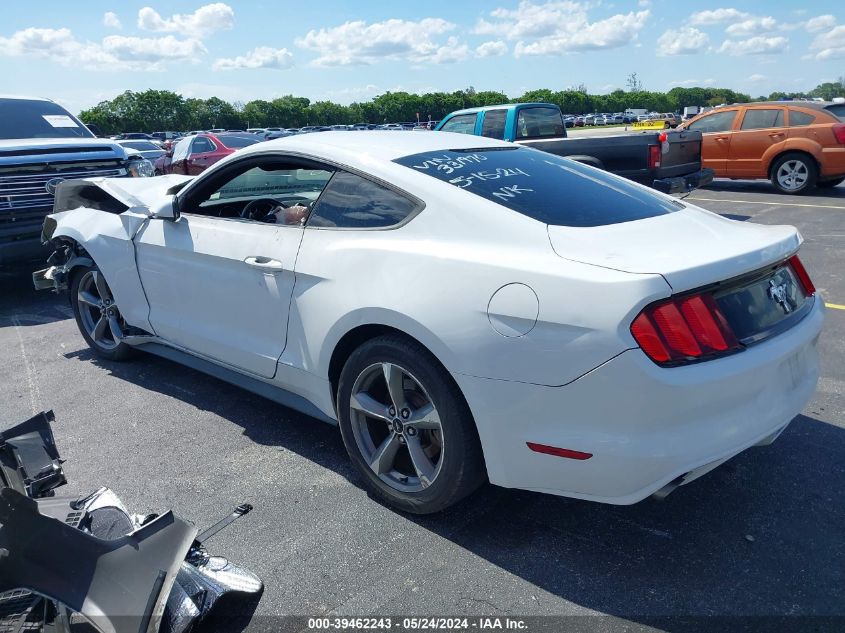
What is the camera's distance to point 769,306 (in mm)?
2582

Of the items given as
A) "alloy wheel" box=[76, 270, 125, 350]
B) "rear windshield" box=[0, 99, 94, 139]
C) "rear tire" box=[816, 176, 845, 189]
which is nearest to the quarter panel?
"alloy wheel" box=[76, 270, 125, 350]

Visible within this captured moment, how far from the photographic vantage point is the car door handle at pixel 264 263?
3238 mm

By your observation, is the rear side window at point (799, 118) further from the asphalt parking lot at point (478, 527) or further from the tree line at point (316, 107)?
the tree line at point (316, 107)

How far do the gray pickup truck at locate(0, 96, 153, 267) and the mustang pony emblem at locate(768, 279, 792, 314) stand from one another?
5.78m

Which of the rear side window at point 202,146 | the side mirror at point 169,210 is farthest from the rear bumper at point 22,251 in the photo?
the rear side window at point 202,146

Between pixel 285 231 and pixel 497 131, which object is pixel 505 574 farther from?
pixel 497 131

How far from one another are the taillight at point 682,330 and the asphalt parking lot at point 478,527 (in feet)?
2.85

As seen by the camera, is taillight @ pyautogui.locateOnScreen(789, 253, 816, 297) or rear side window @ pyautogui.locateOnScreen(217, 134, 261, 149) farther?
rear side window @ pyautogui.locateOnScreen(217, 134, 261, 149)

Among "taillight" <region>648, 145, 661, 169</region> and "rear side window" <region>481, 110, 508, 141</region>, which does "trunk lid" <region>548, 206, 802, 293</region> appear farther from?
"rear side window" <region>481, 110, 508, 141</region>

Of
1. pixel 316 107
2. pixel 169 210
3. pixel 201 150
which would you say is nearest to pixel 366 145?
pixel 169 210

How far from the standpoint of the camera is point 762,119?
12.2m

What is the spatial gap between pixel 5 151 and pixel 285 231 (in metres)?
5.40

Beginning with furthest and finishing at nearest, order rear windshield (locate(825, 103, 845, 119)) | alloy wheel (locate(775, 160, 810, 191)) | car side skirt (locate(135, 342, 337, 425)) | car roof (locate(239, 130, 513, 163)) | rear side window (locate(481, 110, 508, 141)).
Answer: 1. alloy wheel (locate(775, 160, 810, 191))
2. rear windshield (locate(825, 103, 845, 119))
3. rear side window (locate(481, 110, 508, 141))
4. car side skirt (locate(135, 342, 337, 425))
5. car roof (locate(239, 130, 513, 163))

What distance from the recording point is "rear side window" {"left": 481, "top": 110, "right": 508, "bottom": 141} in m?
10.8
